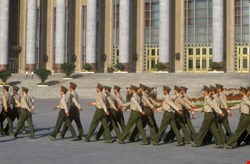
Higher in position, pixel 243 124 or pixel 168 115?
pixel 168 115

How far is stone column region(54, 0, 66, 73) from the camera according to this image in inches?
2192

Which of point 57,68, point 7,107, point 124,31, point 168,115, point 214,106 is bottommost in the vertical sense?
point 168,115

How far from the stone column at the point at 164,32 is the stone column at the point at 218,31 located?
18.1ft

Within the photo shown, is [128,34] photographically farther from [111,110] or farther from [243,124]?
[243,124]

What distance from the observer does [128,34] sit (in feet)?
175

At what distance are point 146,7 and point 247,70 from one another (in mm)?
15563

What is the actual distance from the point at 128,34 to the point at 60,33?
905 centimetres

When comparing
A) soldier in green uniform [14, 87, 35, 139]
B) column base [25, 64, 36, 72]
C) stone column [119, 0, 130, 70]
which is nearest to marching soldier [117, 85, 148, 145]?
→ soldier in green uniform [14, 87, 35, 139]

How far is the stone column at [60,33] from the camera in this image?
55.7 meters

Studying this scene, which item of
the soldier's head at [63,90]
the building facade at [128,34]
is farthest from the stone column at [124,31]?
the soldier's head at [63,90]

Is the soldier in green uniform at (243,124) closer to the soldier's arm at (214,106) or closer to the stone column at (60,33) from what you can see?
the soldier's arm at (214,106)

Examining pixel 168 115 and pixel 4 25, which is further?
pixel 4 25

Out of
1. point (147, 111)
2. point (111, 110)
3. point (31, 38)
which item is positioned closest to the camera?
point (147, 111)

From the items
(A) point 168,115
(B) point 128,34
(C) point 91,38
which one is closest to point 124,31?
(B) point 128,34
